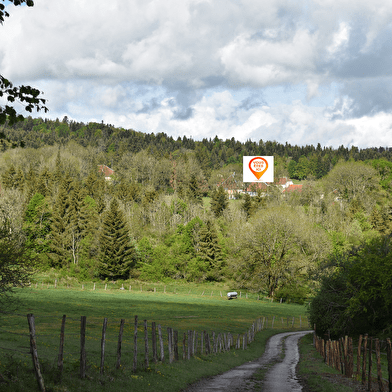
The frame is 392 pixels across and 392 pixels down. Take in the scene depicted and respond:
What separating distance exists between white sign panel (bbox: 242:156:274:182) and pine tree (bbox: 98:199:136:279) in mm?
51188

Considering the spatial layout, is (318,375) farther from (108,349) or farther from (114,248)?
(114,248)

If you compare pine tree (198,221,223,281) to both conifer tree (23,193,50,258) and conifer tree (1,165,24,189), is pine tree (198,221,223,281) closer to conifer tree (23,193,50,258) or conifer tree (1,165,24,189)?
conifer tree (23,193,50,258)

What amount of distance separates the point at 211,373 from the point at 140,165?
163899mm

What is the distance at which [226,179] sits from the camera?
189125mm

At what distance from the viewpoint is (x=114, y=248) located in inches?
3792

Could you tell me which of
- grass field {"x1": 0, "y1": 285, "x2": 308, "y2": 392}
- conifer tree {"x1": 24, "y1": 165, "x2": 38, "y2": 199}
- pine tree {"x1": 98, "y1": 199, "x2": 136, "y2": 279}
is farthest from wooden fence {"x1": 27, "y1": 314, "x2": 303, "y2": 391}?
conifer tree {"x1": 24, "y1": 165, "x2": 38, "y2": 199}

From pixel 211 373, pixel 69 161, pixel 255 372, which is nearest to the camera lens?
pixel 211 373

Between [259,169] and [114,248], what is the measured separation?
62.1 metres

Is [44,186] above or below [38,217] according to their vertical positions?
above

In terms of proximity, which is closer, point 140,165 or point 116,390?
point 116,390

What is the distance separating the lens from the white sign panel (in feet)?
443

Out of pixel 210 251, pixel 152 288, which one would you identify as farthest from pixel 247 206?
pixel 152 288

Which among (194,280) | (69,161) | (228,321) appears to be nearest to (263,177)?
(194,280)

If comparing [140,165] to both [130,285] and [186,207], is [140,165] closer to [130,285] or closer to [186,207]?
[186,207]
